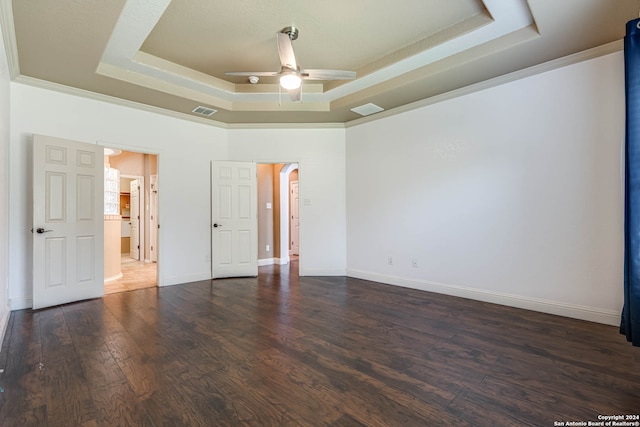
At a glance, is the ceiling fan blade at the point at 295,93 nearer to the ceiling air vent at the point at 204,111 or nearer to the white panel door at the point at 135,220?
the ceiling air vent at the point at 204,111

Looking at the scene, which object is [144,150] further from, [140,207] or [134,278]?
[140,207]

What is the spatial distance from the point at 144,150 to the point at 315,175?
2734 mm

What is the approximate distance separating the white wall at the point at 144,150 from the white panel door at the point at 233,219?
0.50 feet

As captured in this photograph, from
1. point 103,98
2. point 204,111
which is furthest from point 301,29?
point 103,98

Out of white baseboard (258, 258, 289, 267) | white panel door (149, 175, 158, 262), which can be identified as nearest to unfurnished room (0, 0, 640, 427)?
white baseboard (258, 258, 289, 267)

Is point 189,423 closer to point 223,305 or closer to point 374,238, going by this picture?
point 223,305

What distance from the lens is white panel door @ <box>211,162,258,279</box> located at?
210 inches

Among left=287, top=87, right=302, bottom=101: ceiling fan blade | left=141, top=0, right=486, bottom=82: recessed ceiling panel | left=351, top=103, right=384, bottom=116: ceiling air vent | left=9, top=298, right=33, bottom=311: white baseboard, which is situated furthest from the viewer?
left=351, top=103, right=384, bottom=116: ceiling air vent

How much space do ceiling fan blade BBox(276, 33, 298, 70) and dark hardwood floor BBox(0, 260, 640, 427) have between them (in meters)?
2.58


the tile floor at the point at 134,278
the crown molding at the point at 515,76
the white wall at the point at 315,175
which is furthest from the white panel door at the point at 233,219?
the crown molding at the point at 515,76

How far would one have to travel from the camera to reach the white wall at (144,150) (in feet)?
11.8

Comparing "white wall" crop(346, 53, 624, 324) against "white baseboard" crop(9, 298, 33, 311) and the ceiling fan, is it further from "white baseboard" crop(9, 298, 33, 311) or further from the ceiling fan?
"white baseboard" crop(9, 298, 33, 311)

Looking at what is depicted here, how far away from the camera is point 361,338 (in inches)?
108

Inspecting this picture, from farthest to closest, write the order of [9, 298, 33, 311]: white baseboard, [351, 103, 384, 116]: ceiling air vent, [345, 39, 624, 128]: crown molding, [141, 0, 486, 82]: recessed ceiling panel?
[351, 103, 384, 116]: ceiling air vent
[9, 298, 33, 311]: white baseboard
[345, 39, 624, 128]: crown molding
[141, 0, 486, 82]: recessed ceiling panel
